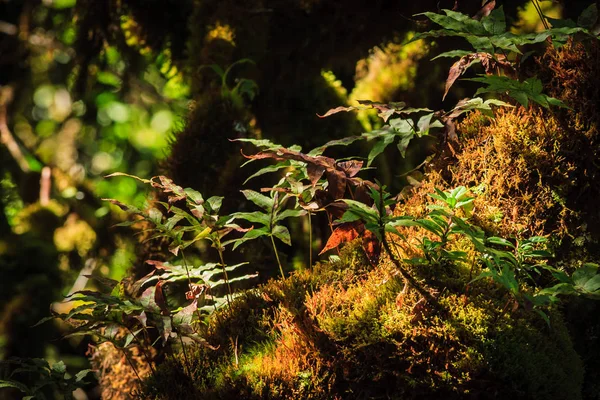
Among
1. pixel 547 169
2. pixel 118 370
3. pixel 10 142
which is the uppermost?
pixel 10 142

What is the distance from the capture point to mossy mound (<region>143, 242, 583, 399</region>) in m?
1.34

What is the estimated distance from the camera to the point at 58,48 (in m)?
4.61

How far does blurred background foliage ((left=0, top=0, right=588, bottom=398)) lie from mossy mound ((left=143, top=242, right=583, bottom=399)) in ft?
4.18

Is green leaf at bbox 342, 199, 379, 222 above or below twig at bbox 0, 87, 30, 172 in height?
below

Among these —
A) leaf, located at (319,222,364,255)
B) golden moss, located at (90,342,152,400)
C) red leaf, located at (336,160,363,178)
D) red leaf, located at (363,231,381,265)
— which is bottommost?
golden moss, located at (90,342,152,400)

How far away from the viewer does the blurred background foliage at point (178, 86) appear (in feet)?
9.57

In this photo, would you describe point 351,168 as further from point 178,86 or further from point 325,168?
point 178,86

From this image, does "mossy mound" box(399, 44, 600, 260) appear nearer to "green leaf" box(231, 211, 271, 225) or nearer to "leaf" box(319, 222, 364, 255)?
"leaf" box(319, 222, 364, 255)

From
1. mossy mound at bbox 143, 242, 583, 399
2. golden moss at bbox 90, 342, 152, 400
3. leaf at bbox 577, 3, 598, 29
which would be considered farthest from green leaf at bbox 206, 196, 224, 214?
leaf at bbox 577, 3, 598, 29

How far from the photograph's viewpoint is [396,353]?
4.56ft

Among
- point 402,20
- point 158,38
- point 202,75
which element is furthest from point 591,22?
point 158,38

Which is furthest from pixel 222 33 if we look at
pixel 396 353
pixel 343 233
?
pixel 396 353

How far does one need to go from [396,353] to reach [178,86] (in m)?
3.40

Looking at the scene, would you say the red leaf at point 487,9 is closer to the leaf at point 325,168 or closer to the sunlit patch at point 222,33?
the leaf at point 325,168
